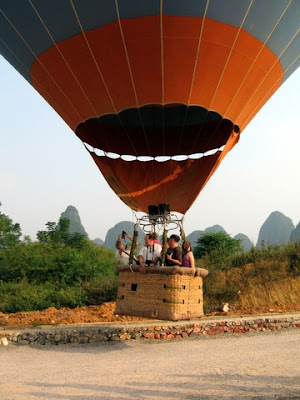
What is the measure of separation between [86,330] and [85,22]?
19.6 ft

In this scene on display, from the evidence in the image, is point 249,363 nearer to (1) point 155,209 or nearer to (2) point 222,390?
(2) point 222,390

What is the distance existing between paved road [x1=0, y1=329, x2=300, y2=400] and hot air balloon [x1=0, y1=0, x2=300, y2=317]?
2.82 metres

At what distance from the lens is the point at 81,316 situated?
36.8 feet

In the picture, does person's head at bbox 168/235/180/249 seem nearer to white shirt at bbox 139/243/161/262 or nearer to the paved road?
white shirt at bbox 139/243/161/262

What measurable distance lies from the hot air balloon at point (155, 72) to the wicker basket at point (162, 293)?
5.57 ft

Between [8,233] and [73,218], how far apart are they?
8174 cm

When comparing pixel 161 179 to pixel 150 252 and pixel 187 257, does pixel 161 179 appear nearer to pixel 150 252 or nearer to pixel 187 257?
pixel 150 252

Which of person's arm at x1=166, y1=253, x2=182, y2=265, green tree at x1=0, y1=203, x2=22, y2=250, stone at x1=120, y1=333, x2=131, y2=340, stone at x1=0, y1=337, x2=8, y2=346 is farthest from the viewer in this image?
green tree at x1=0, y1=203, x2=22, y2=250

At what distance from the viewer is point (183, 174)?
890 centimetres

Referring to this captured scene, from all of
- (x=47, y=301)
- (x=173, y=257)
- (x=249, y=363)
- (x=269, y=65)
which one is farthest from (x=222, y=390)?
(x=47, y=301)

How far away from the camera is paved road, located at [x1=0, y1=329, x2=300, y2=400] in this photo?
530 centimetres

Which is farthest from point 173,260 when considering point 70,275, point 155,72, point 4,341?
point 70,275

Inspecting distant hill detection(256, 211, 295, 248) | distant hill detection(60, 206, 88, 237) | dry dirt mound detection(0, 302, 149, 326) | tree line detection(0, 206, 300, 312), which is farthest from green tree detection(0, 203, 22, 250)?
distant hill detection(256, 211, 295, 248)

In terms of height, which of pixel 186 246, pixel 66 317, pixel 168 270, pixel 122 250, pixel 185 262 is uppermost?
pixel 186 246
